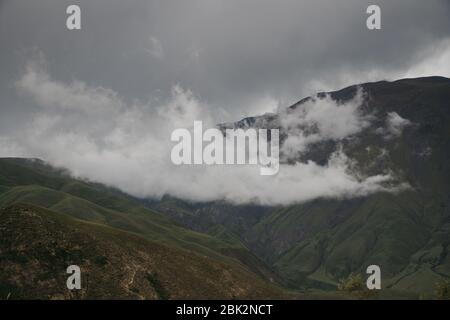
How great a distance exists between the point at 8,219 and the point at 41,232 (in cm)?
1051

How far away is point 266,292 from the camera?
139m

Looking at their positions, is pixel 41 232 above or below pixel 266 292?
above

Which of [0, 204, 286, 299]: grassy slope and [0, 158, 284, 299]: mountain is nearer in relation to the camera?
[0, 204, 286, 299]: grassy slope

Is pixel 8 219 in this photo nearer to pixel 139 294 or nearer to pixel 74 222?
pixel 74 222

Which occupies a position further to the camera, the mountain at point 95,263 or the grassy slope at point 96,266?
the mountain at point 95,263

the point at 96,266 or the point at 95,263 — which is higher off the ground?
the point at 95,263

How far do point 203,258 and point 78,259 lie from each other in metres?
44.9

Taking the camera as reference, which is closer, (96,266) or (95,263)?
(96,266)

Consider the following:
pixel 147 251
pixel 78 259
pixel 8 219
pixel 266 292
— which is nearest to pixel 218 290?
pixel 266 292
